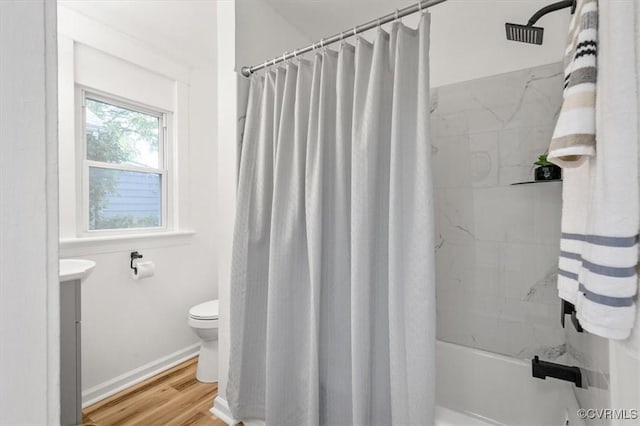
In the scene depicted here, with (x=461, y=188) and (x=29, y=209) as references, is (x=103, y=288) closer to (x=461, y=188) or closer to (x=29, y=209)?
(x=29, y=209)

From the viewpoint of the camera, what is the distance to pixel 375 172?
3.88ft

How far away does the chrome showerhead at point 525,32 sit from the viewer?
1216 mm

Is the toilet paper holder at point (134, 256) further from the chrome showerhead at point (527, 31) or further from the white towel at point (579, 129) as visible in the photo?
the chrome showerhead at point (527, 31)

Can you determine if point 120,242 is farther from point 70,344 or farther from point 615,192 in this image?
point 615,192

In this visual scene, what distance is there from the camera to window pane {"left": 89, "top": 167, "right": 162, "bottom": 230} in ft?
6.86

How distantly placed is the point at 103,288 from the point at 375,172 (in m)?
2.01

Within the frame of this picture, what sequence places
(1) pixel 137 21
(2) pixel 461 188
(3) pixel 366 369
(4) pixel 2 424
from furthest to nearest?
(1) pixel 137 21, (2) pixel 461 188, (3) pixel 366 369, (4) pixel 2 424

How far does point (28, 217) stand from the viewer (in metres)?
0.33

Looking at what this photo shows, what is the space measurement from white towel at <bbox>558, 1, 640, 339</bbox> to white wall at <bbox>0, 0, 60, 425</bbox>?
2.78 feet

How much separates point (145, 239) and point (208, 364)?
1.04m

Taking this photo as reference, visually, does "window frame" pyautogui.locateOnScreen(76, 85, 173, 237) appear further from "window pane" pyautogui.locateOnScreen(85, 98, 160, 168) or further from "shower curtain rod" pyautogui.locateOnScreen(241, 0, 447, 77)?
"shower curtain rod" pyautogui.locateOnScreen(241, 0, 447, 77)

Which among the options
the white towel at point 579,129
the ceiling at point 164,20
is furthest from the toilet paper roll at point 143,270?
the white towel at point 579,129

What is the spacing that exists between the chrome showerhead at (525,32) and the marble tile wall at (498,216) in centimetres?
41

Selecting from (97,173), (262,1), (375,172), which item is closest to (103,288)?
(97,173)
